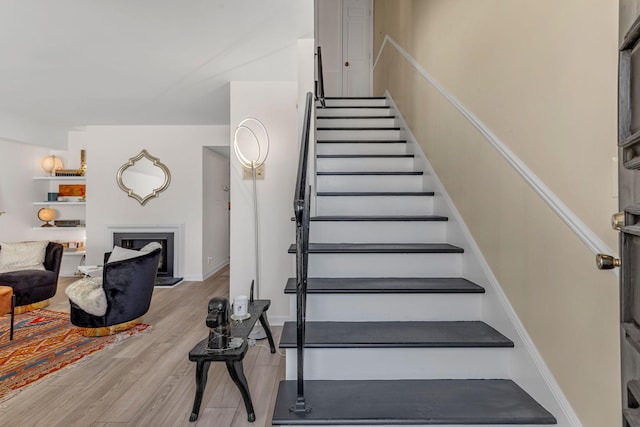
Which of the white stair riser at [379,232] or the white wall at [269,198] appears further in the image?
the white wall at [269,198]

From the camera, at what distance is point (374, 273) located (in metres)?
2.08

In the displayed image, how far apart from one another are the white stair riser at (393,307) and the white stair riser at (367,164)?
1.47 metres

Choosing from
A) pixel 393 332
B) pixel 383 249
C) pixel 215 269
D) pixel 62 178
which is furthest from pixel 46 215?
pixel 393 332

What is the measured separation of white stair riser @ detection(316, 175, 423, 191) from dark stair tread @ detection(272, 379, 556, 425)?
1636 millimetres

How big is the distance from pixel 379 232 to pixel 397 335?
869mm

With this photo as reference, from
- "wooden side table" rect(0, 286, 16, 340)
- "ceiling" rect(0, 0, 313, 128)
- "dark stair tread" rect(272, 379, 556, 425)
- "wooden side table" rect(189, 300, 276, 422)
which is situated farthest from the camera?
"wooden side table" rect(0, 286, 16, 340)

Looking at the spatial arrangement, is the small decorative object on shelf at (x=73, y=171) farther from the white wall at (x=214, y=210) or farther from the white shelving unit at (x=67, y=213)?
the white wall at (x=214, y=210)

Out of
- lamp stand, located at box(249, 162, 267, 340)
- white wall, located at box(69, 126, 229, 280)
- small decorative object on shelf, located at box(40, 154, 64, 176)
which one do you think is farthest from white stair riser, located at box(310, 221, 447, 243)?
small decorative object on shelf, located at box(40, 154, 64, 176)

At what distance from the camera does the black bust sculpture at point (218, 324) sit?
2.09 metres

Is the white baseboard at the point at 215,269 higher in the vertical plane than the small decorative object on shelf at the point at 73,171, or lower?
lower

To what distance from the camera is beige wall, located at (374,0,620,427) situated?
107cm

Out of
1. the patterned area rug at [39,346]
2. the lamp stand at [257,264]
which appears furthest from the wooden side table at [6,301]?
the lamp stand at [257,264]

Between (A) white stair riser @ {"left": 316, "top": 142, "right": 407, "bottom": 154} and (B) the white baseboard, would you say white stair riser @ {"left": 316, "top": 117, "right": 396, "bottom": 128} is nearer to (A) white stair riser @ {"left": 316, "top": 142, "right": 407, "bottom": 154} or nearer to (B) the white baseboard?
(A) white stair riser @ {"left": 316, "top": 142, "right": 407, "bottom": 154}

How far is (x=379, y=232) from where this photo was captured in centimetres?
237
